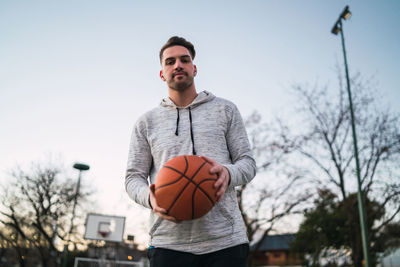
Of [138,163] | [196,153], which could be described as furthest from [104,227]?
[196,153]

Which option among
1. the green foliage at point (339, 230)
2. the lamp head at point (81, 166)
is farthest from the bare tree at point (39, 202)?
the green foliage at point (339, 230)

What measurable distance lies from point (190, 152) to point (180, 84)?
53 centimetres

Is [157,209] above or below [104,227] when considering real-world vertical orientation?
above

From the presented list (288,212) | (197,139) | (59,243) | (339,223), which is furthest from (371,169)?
(59,243)

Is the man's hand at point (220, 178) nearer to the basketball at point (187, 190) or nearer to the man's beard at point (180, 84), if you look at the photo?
the basketball at point (187, 190)

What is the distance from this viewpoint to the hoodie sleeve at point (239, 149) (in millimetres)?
1915

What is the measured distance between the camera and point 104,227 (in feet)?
56.9

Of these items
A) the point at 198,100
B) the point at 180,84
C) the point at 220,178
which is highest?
the point at 180,84

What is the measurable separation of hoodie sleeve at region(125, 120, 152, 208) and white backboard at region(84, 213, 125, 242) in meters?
16.0

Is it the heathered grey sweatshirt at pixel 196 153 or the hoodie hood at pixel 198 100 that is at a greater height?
the hoodie hood at pixel 198 100

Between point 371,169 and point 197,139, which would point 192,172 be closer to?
point 197,139

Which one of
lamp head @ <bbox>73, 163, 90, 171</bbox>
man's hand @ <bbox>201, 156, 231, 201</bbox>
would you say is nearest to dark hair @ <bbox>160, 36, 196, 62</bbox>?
man's hand @ <bbox>201, 156, 231, 201</bbox>

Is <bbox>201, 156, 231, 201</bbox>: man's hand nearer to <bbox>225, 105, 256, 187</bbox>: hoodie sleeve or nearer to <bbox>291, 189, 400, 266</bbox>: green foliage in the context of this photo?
<bbox>225, 105, 256, 187</bbox>: hoodie sleeve

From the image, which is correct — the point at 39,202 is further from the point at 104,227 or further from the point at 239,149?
the point at 239,149
